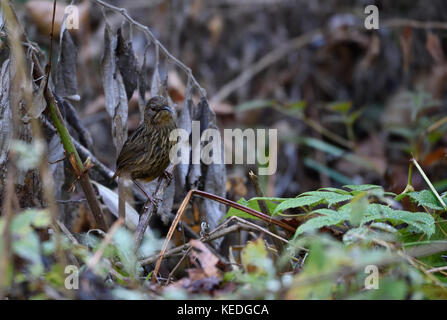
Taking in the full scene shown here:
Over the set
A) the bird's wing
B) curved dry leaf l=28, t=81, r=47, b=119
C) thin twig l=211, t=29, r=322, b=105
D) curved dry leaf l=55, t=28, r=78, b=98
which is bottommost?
Answer: the bird's wing

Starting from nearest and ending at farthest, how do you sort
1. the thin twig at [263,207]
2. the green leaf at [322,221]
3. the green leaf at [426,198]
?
1. the green leaf at [322,221]
2. the green leaf at [426,198]
3. the thin twig at [263,207]

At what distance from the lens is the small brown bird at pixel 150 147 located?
3.94 meters

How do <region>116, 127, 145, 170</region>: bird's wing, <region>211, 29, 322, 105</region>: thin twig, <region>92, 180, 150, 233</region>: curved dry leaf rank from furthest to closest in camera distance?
1. <region>211, 29, 322, 105</region>: thin twig
2. <region>116, 127, 145, 170</region>: bird's wing
3. <region>92, 180, 150, 233</region>: curved dry leaf

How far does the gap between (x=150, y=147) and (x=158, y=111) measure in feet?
0.94

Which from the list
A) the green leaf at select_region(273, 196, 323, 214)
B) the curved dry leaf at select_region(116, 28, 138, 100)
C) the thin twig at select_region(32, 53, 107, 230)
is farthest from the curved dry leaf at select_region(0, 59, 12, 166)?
the green leaf at select_region(273, 196, 323, 214)

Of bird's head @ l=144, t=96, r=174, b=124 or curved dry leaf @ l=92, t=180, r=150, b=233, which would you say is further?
bird's head @ l=144, t=96, r=174, b=124

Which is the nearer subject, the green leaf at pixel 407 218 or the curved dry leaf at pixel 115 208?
the green leaf at pixel 407 218

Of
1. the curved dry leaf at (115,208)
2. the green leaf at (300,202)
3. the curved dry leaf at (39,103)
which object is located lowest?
the curved dry leaf at (115,208)

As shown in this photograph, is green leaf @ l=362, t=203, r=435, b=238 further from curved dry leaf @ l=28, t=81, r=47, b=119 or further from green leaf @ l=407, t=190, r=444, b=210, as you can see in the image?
curved dry leaf @ l=28, t=81, r=47, b=119

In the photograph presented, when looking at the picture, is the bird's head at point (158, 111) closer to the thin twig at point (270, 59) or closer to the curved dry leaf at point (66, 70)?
the curved dry leaf at point (66, 70)

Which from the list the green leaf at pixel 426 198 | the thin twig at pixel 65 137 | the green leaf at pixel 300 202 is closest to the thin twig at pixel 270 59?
the thin twig at pixel 65 137

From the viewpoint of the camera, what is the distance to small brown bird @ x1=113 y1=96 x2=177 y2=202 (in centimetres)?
394

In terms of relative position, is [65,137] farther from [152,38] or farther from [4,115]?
[152,38]
